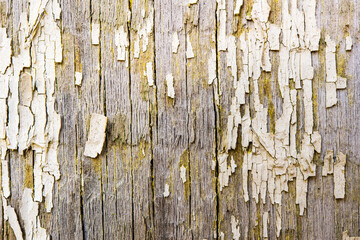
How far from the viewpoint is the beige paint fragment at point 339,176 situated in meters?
0.86

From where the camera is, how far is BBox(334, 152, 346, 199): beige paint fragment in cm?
86

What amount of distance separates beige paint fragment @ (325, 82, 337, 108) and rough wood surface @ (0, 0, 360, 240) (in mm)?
18

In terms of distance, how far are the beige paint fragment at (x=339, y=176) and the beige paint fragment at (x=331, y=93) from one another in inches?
7.0

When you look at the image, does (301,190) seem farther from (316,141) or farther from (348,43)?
(348,43)

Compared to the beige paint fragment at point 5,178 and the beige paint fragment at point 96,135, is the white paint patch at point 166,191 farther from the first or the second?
the beige paint fragment at point 5,178

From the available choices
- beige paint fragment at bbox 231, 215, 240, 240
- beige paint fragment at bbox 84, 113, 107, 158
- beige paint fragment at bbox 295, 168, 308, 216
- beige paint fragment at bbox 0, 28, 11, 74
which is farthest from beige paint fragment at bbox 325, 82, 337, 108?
beige paint fragment at bbox 0, 28, 11, 74

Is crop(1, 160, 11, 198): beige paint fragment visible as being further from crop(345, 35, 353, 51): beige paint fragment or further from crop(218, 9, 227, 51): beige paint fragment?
crop(345, 35, 353, 51): beige paint fragment

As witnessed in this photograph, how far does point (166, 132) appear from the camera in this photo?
0.89 m

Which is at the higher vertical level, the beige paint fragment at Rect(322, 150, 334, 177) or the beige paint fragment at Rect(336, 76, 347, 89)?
the beige paint fragment at Rect(336, 76, 347, 89)

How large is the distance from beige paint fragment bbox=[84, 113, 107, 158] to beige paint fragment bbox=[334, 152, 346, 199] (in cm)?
81

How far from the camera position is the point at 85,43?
0.88 metres

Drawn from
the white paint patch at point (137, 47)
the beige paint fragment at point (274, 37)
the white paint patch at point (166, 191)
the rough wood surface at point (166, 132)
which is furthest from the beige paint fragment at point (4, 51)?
the beige paint fragment at point (274, 37)

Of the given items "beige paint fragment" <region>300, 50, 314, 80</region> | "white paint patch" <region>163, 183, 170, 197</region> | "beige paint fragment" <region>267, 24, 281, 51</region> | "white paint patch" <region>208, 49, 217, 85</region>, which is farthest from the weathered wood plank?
"beige paint fragment" <region>300, 50, 314, 80</region>

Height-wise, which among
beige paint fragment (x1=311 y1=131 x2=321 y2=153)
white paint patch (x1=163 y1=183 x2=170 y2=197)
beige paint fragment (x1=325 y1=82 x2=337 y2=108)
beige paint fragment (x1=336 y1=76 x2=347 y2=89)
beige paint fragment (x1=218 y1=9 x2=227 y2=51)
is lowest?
white paint patch (x1=163 y1=183 x2=170 y2=197)
